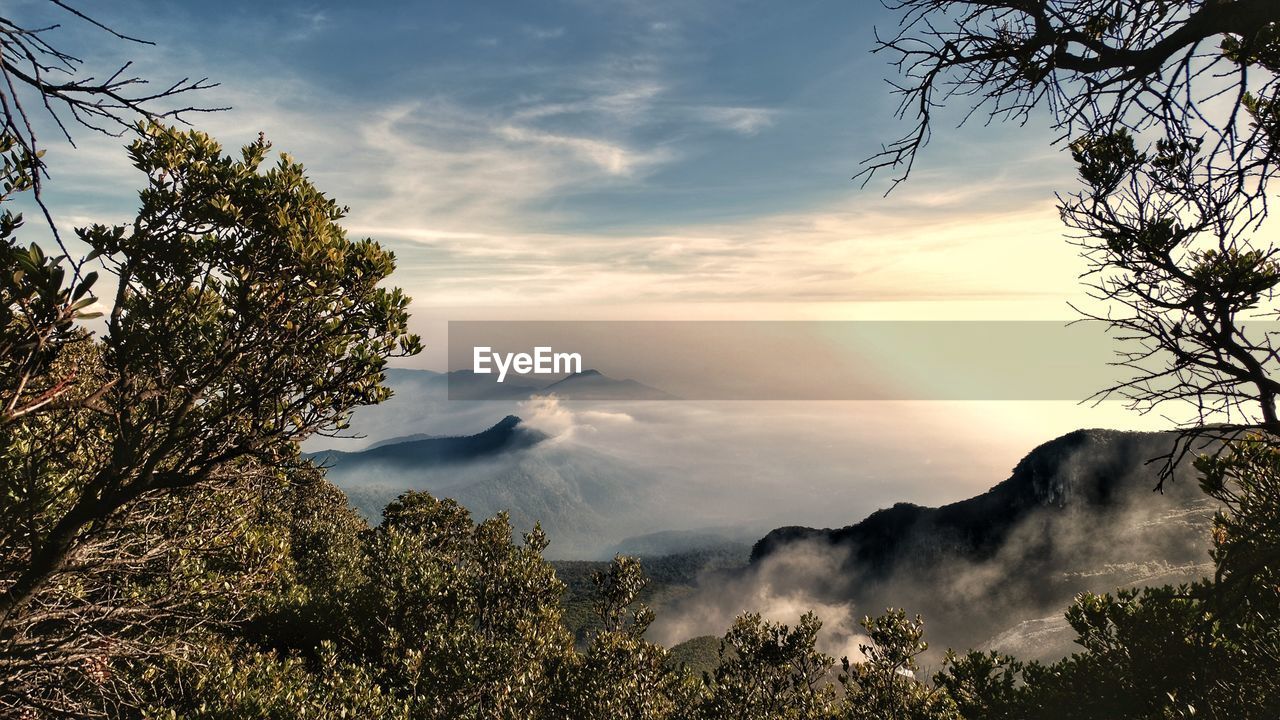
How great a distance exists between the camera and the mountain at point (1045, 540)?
551 feet

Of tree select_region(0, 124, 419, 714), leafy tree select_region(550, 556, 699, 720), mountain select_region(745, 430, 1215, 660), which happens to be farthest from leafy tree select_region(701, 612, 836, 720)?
mountain select_region(745, 430, 1215, 660)

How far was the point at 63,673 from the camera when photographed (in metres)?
10.4

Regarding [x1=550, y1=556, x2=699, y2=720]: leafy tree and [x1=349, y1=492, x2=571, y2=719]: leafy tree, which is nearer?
[x1=349, y1=492, x2=571, y2=719]: leafy tree

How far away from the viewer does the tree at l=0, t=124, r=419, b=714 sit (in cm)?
940

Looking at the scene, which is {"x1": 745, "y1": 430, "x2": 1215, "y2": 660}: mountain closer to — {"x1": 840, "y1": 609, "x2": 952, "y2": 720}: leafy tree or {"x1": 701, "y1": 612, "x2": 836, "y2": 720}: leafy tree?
{"x1": 701, "y1": 612, "x2": 836, "y2": 720}: leafy tree

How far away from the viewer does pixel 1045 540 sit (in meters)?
179

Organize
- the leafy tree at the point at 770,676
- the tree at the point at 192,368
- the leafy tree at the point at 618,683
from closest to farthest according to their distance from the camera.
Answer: the tree at the point at 192,368
the leafy tree at the point at 618,683
the leafy tree at the point at 770,676

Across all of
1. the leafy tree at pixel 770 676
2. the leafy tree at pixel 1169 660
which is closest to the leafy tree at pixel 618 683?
the leafy tree at pixel 770 676

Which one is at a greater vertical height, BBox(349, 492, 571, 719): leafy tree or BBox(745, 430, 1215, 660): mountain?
BBox(349, 492, 571, 719): leafy tree

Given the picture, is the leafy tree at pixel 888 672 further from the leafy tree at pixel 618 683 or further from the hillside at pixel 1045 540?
the hillside at pixel 1045 540

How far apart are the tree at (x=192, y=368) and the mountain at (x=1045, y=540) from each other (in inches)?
7747

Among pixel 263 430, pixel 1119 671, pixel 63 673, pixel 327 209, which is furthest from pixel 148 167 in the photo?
pixel 1119 671

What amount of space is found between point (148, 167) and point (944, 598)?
728ft

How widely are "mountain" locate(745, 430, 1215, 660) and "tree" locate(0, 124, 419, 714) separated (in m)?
197
